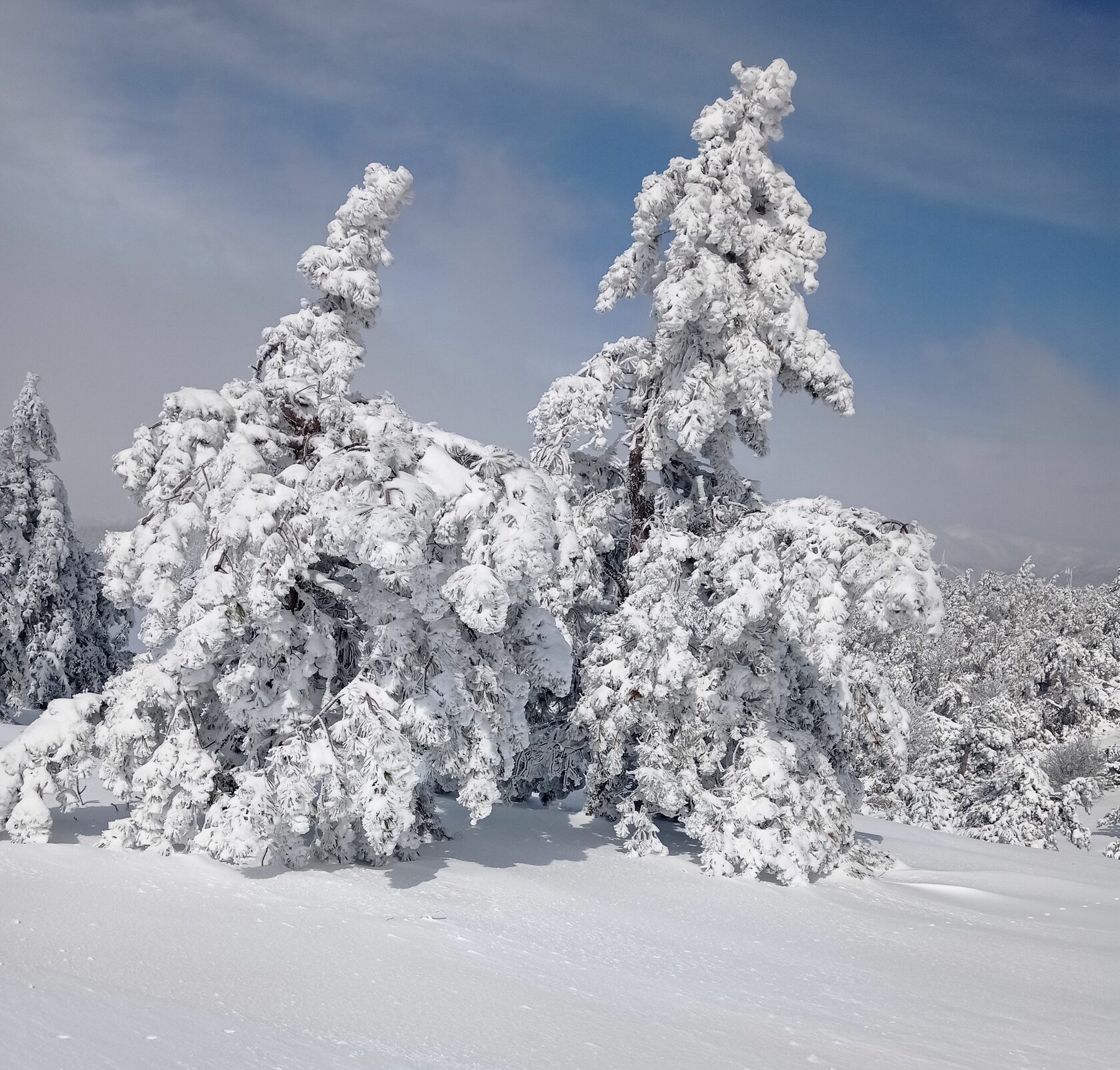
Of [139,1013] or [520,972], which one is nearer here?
[139,1013]

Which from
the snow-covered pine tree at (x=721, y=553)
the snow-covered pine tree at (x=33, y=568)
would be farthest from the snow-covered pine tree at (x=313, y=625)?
the snow-covered pine tree at (x=33, y=568)

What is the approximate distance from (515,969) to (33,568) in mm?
22190

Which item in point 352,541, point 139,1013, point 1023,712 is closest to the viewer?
point 139,1013

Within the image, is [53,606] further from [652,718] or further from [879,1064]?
[879,1064]

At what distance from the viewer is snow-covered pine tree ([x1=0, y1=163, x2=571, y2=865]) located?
10.2m

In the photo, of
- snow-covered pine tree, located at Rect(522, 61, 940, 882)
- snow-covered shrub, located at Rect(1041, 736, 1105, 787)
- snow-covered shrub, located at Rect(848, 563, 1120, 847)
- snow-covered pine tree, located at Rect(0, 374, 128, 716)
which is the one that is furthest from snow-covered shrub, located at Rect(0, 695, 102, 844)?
snow-covered shrub, located at Rect(1041, 736, 1105, 787)

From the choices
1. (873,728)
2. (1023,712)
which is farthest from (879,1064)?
(1023,712)

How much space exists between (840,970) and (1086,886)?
32.6 ft

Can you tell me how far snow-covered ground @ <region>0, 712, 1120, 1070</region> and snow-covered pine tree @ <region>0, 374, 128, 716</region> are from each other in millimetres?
14954

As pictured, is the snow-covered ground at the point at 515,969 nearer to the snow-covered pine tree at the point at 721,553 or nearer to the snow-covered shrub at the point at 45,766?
the snow-covered shrub at the point at 45,766

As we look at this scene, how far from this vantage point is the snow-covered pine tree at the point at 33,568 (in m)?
25.1

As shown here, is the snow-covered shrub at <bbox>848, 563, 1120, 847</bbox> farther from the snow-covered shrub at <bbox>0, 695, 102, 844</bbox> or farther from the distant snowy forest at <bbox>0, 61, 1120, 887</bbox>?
the snow-covered shrub at <bbox>0, 695, 102, 844</bbox>

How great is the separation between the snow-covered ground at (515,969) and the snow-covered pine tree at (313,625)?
920 millimetres

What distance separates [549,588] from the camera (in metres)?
14.9
